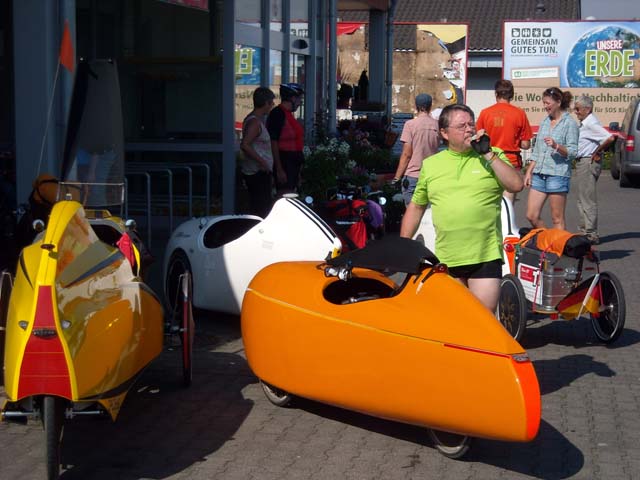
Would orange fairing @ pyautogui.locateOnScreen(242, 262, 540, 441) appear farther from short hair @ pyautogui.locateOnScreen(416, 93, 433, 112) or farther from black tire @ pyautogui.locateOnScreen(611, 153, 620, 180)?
black tire @ pyautogui.locateOnScreen(611, 153, 620, 180)

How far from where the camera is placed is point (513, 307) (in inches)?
341

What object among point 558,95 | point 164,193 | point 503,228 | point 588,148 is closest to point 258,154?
point 558,95

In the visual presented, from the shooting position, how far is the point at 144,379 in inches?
294

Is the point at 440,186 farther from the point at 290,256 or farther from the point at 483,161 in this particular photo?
the point at 290,256

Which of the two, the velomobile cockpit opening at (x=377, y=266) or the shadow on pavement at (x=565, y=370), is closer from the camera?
the velomobile cockpit opening at (x=377, y=266)

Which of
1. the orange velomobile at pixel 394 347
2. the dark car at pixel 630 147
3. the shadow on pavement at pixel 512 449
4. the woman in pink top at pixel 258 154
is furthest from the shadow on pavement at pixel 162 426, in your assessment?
the dark car at pixel 630 147

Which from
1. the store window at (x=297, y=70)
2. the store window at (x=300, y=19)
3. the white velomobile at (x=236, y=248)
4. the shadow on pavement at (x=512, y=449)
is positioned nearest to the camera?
the shadow on pavement at (x=512, y=449)

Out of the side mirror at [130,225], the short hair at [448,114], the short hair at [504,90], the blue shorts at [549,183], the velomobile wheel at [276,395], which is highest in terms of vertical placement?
the short hair at [504,90]

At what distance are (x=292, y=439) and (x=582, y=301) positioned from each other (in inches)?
126

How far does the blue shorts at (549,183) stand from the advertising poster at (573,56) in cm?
2126

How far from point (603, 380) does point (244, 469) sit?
9.84 feet

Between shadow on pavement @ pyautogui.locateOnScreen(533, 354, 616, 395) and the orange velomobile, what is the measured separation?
60.0 inches

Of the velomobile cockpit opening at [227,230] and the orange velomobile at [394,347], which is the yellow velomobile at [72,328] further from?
the velomobile cockpit opening at [227,230]

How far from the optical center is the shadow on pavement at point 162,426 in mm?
5762
